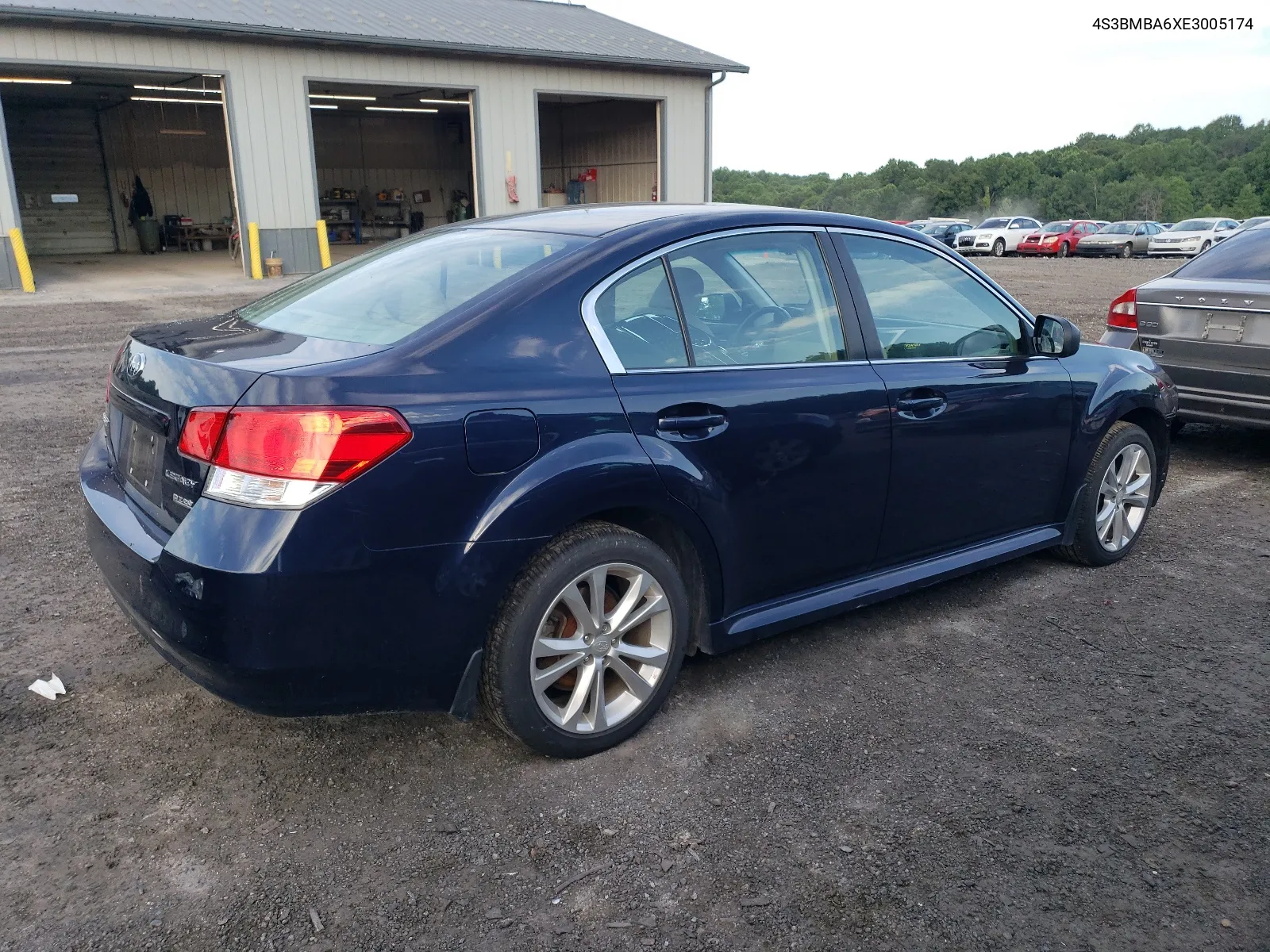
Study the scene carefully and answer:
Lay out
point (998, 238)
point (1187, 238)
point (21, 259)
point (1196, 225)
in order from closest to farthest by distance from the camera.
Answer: point (21, 259), point (1187, 238), point (1196, 225), point (998, 238)

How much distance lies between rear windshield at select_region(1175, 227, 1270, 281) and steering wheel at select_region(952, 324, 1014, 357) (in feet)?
10.0

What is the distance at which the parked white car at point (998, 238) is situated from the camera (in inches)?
1502

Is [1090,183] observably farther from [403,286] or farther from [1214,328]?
[403,286]

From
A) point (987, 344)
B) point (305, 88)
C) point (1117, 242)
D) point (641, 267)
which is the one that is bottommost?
point (1117, 242)

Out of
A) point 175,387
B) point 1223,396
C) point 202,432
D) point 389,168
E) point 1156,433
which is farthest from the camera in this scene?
point 389,168

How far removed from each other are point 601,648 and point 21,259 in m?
19.3

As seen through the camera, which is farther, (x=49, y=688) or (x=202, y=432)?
(x=49, y=688)

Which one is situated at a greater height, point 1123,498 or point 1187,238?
point 1123,498

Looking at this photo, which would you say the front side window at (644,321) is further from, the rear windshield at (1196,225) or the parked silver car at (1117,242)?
the rear windshield at (1196,225)

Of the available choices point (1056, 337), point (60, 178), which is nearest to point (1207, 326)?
point (1056, 337)

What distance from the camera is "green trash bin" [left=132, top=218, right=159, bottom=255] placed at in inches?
1173

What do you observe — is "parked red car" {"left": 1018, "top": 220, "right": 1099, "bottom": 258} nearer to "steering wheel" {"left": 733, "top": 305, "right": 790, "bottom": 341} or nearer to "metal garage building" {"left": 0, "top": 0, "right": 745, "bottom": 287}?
"metal garage building" {"left": 0, "top": 0, "right": 745, "bottom": 287}

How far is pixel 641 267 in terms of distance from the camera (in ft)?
10.6

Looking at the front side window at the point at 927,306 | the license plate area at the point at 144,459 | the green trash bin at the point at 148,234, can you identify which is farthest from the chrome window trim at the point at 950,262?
the green trash bin at the point at 148,234
